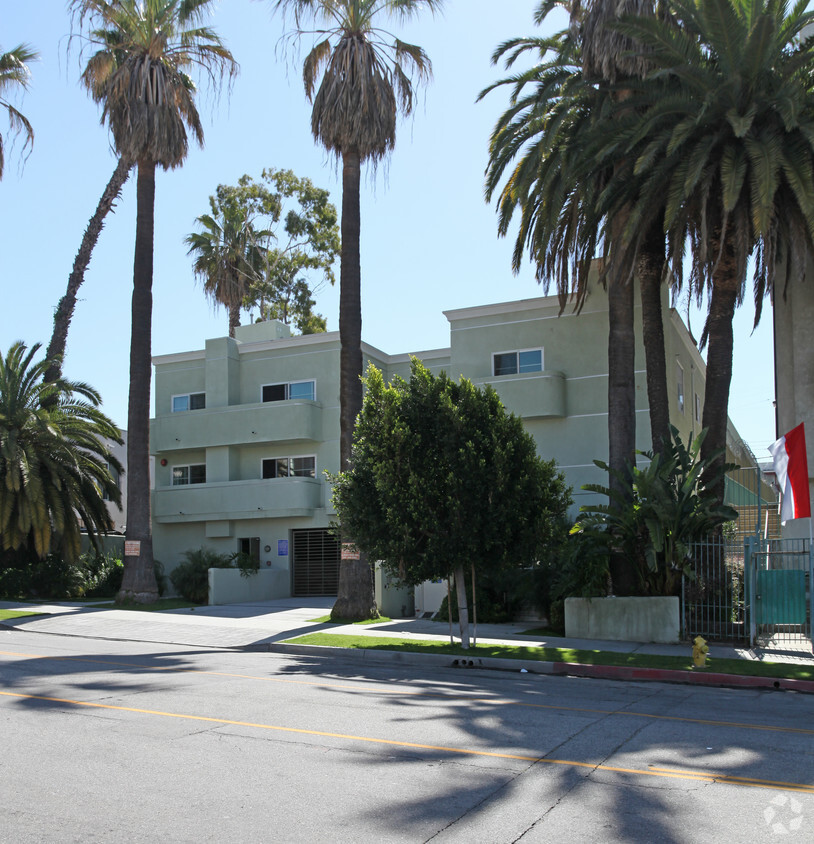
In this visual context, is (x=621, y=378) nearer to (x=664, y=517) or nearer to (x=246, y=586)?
(x=664, y=517)

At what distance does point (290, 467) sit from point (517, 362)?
9.70 m

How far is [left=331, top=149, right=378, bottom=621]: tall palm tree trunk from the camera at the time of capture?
21.4m

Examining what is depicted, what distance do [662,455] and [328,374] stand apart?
52.3 feet

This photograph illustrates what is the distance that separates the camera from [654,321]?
20.4 meters


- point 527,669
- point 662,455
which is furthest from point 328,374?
point 527,669

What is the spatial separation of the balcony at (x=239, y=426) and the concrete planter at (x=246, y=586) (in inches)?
190

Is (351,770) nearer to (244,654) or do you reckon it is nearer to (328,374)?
(244,654)

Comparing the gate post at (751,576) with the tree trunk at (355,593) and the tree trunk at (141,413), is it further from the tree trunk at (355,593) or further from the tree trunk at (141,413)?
the tree trunk at (141,413)

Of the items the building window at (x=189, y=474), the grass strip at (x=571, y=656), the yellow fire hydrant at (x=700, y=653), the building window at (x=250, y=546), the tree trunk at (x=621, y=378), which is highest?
the tree trunk at (x=621, y=378)

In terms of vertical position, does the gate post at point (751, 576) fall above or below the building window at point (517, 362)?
below

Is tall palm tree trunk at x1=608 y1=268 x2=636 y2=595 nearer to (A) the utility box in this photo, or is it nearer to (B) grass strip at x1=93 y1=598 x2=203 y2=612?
(A) the utility box

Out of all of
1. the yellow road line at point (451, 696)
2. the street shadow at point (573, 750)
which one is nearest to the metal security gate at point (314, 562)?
the yellow road line at point (451, 696)

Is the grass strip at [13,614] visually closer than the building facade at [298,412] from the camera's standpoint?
Yes

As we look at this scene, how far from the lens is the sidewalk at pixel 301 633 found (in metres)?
14.1
